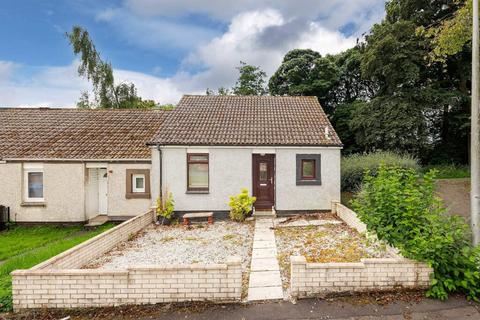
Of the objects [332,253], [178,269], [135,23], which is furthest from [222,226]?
[135,23]

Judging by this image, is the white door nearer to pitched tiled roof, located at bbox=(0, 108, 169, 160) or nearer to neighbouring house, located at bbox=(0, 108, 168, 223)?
neighbouring house, located at bbox=(0, 108, 168, 223)

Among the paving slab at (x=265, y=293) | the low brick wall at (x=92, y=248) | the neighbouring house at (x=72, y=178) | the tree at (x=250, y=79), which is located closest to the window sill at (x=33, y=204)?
the neighbouring house at (x=72, y=178)

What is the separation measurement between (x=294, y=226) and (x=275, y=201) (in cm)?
172

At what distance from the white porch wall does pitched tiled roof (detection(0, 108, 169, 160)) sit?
1769 mm

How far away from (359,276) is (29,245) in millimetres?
9977

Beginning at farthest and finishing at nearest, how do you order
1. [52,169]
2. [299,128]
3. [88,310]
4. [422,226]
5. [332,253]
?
[299,128] → [52,169] → [332,253] → [422,226] → [88,310]

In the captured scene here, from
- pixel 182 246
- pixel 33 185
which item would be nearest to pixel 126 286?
pixel 182 246

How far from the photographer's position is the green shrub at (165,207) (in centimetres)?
1013

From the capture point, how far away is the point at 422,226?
14.9 feet

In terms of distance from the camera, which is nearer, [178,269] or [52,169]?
[178,269]

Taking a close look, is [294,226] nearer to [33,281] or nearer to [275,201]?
[275,201]

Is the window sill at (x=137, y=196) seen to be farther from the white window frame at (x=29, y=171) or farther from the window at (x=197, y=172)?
the white window frame at (x=29, y=171)

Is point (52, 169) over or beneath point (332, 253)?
over

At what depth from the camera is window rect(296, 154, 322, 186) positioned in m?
10.7
